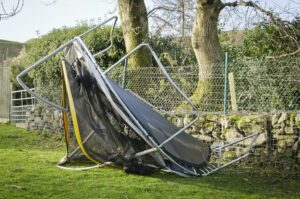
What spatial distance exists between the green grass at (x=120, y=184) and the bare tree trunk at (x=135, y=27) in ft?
13.3

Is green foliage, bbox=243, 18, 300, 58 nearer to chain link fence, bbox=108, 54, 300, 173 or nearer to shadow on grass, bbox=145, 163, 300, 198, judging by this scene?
chain link fence, bbox=108, 54, 300, 173

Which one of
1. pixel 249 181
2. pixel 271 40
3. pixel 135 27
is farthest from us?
pixel 135 27

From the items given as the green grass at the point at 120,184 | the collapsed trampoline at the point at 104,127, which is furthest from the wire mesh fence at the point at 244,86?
the collapsed trampoline at the point at 104,127

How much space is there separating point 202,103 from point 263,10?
196 cm

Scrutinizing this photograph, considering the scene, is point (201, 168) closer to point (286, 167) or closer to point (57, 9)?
point (286, 167)

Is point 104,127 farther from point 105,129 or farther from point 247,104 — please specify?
point 247,104

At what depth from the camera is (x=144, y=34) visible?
10203 millimetres

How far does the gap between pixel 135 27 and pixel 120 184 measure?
5.67 metres

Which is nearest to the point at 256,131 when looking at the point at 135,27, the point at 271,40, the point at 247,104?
the point at 247,104

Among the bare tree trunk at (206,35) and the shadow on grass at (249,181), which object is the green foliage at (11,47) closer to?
the bare tree trunk at (206,35)

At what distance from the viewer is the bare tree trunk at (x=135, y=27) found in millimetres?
10039

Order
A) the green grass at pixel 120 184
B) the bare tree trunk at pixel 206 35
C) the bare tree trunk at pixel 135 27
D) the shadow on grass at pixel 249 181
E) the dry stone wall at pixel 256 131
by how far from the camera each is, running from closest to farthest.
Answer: the green grass at pixel 120 184
the shadow on grass at pixel 249 181
the dry stone wall at pixel 256 131
the bare tree trunk at pixel 206 35
the bare tree trunk at pixel 135 27

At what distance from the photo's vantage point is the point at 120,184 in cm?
505

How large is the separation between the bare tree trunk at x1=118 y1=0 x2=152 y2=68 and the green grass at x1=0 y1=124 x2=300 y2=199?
4.06 meters
